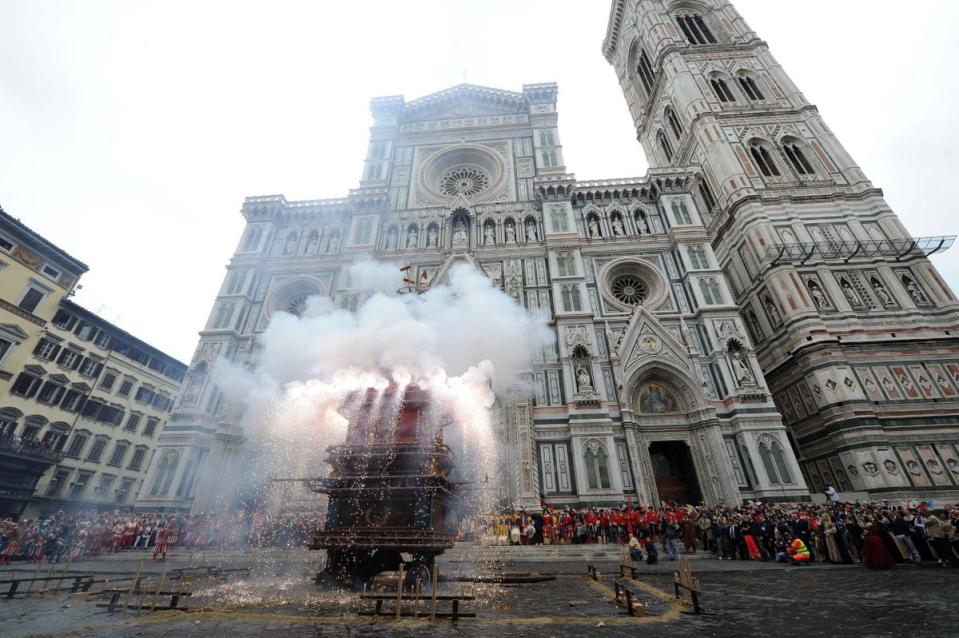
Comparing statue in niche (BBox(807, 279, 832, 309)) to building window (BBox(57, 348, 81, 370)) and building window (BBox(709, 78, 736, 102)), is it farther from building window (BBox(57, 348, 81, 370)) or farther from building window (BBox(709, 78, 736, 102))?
building window (BBox(57, 348, 81, 370))

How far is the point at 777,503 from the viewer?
16000 millimetres

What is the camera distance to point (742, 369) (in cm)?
1902

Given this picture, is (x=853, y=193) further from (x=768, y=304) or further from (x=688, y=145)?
(x=688, y=145)

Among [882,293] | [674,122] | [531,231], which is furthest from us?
[674,122]

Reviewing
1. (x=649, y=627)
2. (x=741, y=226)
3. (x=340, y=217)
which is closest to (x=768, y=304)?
(x=741, y=226)

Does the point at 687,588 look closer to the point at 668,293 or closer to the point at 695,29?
the point at 668,293

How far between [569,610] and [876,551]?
8514mm

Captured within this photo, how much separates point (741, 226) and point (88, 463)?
147ft

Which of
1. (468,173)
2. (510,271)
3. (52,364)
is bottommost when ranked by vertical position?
(52,364)

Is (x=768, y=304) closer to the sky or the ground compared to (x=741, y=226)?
closer to the ground

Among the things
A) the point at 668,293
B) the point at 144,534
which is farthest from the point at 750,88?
the point at 144,534

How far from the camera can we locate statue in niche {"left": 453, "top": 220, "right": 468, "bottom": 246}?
79.0 feet

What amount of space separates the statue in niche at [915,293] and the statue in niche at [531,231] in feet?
62.7

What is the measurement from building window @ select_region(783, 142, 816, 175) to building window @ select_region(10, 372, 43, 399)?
1927 inches
